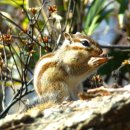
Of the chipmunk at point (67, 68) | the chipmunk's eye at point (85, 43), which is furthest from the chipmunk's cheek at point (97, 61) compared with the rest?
the chipmunk's eye at point (85, 43)

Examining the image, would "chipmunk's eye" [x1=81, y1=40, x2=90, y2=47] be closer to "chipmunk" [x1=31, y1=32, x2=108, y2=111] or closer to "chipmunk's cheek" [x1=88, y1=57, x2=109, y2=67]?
"chipmunk" [x1=31, y1=32, x2=108, y2=111]

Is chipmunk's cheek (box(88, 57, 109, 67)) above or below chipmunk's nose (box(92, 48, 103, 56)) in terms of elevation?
below

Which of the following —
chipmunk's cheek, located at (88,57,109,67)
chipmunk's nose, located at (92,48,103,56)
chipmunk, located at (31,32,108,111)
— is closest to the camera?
chipmunk's cheek, located at (88,57,109,67)

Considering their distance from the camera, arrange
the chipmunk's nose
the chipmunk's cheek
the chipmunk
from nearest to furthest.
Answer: the chipmunk's cheek < the chipmunk < the chipmunk's nose

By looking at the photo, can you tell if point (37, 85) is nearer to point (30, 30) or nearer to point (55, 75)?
point (55, 75)

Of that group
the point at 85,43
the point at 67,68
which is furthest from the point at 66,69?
the point at 85,43

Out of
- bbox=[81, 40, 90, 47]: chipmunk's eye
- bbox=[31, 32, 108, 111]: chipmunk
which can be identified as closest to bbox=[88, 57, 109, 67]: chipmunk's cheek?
bbox=[31, 32, 108, 111]: chipmunk

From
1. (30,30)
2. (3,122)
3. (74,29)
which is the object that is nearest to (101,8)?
(74,29)

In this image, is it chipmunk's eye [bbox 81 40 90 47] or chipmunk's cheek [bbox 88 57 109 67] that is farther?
chipmunk's eye [bbox 81 40 90 47]
